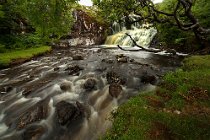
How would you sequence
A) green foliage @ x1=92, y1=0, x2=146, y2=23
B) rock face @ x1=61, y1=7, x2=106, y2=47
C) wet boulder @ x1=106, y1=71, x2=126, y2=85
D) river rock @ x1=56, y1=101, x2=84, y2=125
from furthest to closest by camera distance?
rock face @ x1=61, y1=7, x2=106, y2=47 → wet boulder @ x1=106, y1=71, x2=126, y2=85 → green foliage @ x1=92, y1=0, x2=146, y2=23 → river rock @ x1=56, y1=101, x2=84, y2=125

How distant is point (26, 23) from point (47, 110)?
102 feet

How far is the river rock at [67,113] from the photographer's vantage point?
9953mm

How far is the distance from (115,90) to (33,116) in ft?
14.2

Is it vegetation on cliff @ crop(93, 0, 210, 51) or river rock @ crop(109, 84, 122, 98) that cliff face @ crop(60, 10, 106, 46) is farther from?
river rock @ crop(109, 84, 122, 98)

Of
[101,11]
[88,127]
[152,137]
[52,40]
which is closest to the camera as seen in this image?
[152,137]

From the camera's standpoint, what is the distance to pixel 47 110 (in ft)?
35.9

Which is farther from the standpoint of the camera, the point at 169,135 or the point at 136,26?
the point at 136,26

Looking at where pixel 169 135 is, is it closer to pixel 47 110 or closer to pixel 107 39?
pixel 47 110

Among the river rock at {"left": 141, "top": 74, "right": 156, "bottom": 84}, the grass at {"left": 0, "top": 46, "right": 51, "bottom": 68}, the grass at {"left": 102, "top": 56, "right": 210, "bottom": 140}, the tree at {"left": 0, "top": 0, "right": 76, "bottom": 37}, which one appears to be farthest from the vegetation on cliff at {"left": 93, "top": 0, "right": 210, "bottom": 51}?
the grass at {"left": 0, "top": 46, "right": 51, "bottom": 68}

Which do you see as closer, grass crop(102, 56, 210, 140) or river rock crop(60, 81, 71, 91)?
grass crop(102, 56, 210, 140)

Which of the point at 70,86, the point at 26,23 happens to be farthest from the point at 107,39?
the point at 70,86

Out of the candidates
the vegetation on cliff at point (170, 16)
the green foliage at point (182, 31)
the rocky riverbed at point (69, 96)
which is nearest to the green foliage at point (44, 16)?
the vegetation on cliff at point (170, 16)

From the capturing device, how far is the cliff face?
3962 cm

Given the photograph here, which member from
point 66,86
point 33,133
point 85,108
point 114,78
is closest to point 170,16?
point 114,78
